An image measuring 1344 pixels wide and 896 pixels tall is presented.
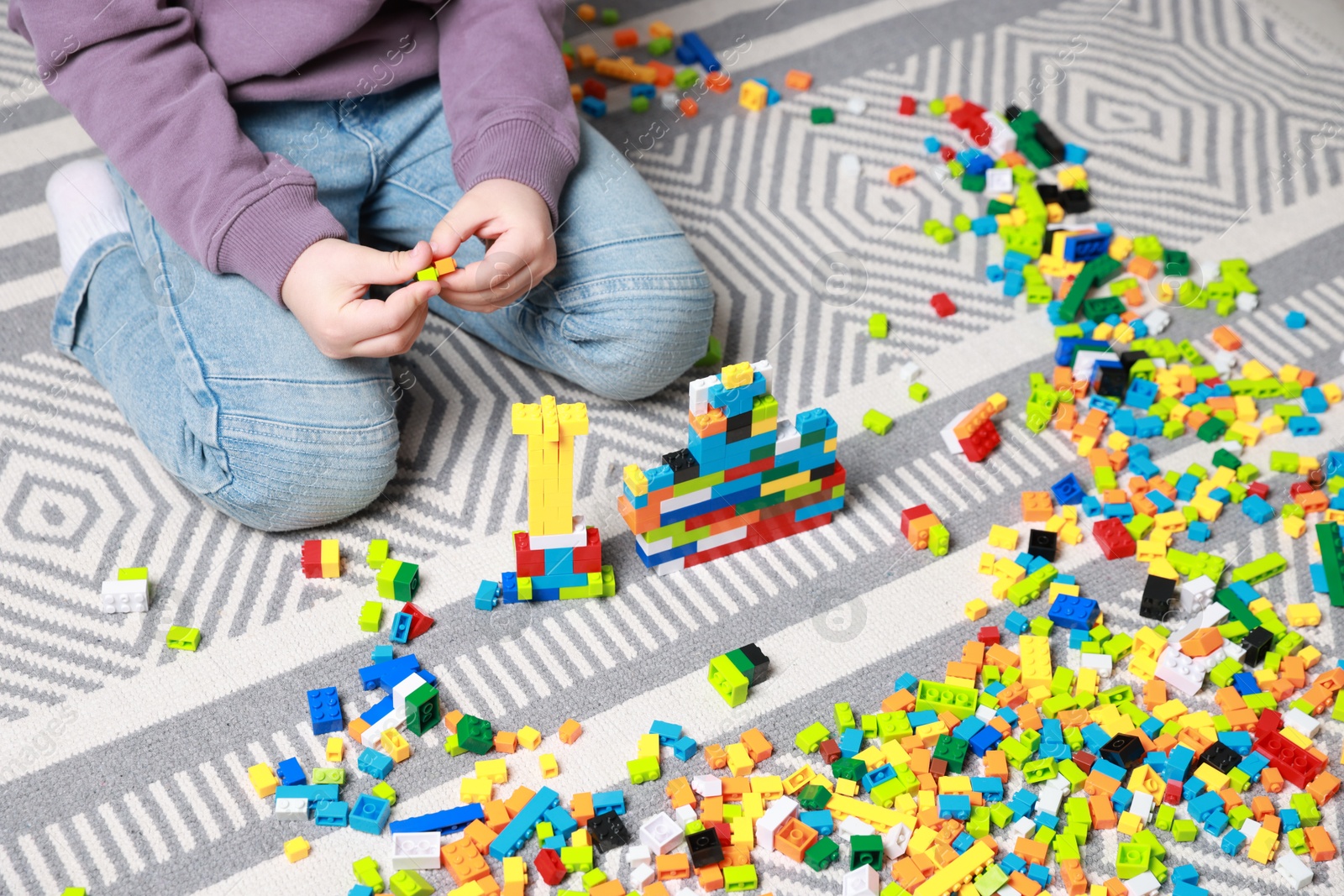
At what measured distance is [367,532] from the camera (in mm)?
1121

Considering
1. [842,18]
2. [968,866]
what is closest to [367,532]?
[968,866]

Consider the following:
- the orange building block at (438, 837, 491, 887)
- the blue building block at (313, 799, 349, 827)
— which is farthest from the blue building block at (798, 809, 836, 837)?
the blue building block at (313, 799, 349, 827)

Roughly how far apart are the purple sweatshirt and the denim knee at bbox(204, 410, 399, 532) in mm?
115

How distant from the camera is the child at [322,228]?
103cm

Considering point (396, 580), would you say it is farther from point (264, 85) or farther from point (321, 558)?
point (264, 85)

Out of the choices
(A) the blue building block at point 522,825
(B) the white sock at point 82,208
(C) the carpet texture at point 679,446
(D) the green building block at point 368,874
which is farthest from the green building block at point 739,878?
(B) the white sock at point 82,208

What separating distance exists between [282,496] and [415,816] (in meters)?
0.30

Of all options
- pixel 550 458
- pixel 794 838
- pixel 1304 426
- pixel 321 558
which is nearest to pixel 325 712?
pixel 321 558

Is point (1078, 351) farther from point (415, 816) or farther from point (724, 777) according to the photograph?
point (415, 816)

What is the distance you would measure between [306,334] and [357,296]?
0.29 ft

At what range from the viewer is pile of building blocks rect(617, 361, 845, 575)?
3.28 ft

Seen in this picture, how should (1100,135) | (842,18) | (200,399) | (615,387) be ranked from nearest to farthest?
(200,399) → (615,387) → (1100,135) → (842,18)

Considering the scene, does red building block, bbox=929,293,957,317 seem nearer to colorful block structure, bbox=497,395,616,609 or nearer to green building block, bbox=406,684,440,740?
colorful block structure, bbox=497,395,616,609

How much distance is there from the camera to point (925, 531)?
1.10 meters
